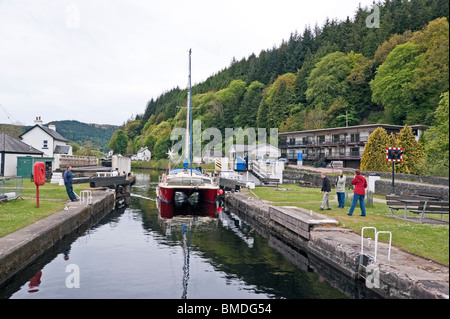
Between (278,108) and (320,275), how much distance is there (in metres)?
85.8

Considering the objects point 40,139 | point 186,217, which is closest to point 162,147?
point 40,139

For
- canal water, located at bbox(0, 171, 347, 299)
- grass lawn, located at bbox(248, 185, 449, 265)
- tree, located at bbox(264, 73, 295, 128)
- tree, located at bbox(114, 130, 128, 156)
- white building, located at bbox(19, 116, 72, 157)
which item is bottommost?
canal water, located at bbox(0, 171, 347, 299)

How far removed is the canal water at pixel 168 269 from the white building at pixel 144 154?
129 metres

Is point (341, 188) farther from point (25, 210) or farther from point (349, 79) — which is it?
point (349, 79)

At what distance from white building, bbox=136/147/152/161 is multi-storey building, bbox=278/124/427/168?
7845 cm

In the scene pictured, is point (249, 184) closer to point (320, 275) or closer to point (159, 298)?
point (320, 275)

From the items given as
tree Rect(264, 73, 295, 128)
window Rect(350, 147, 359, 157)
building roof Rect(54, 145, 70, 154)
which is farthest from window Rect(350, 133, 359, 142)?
building roof Rect(54, 145, 70, 154)

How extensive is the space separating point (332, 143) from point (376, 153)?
74.5ft

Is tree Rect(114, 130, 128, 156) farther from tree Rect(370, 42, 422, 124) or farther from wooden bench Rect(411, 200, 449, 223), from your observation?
wooden bench Rect(411, 200, 449, 223)

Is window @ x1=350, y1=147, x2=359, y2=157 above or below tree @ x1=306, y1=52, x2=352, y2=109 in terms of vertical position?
below

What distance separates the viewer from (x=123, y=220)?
67.1 feet

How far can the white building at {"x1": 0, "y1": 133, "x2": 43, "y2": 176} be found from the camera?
115 ft

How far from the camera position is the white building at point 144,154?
143750 millimetres

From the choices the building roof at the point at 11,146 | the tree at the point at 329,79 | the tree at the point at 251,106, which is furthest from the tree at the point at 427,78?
the tree at the point at 251,106
